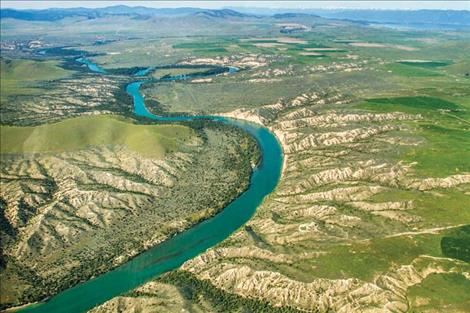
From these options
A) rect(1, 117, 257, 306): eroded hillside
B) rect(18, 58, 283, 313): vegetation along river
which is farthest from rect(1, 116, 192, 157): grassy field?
rect(18, 58, 283, 313): vegetation along river

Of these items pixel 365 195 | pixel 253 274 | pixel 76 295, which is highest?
pixel 365 195

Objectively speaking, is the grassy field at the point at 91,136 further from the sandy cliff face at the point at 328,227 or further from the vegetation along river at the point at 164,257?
the sandy cliff face at the point at 328,227

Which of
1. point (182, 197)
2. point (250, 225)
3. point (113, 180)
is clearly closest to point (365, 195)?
point (250, 225)

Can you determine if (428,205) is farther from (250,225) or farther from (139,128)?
(139,128)

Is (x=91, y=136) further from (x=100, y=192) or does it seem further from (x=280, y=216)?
(x=280, y=216)

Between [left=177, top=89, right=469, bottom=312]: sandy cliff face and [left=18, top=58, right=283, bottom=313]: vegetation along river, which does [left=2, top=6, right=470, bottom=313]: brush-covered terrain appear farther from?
[left=18, top=58, right=283, bottom=313]: vegetation along river

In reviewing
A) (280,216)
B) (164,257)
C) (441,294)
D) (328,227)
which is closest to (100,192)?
(164,257)

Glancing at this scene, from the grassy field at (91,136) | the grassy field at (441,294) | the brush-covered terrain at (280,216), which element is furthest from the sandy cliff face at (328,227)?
the grassy field at (91,136)

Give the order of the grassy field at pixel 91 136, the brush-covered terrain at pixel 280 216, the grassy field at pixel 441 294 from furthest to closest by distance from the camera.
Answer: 1. the grassy field at pixel 91 136
2. the brush-covered terrain at pixel 280 216
3. the grassy field at pixel 441 294
